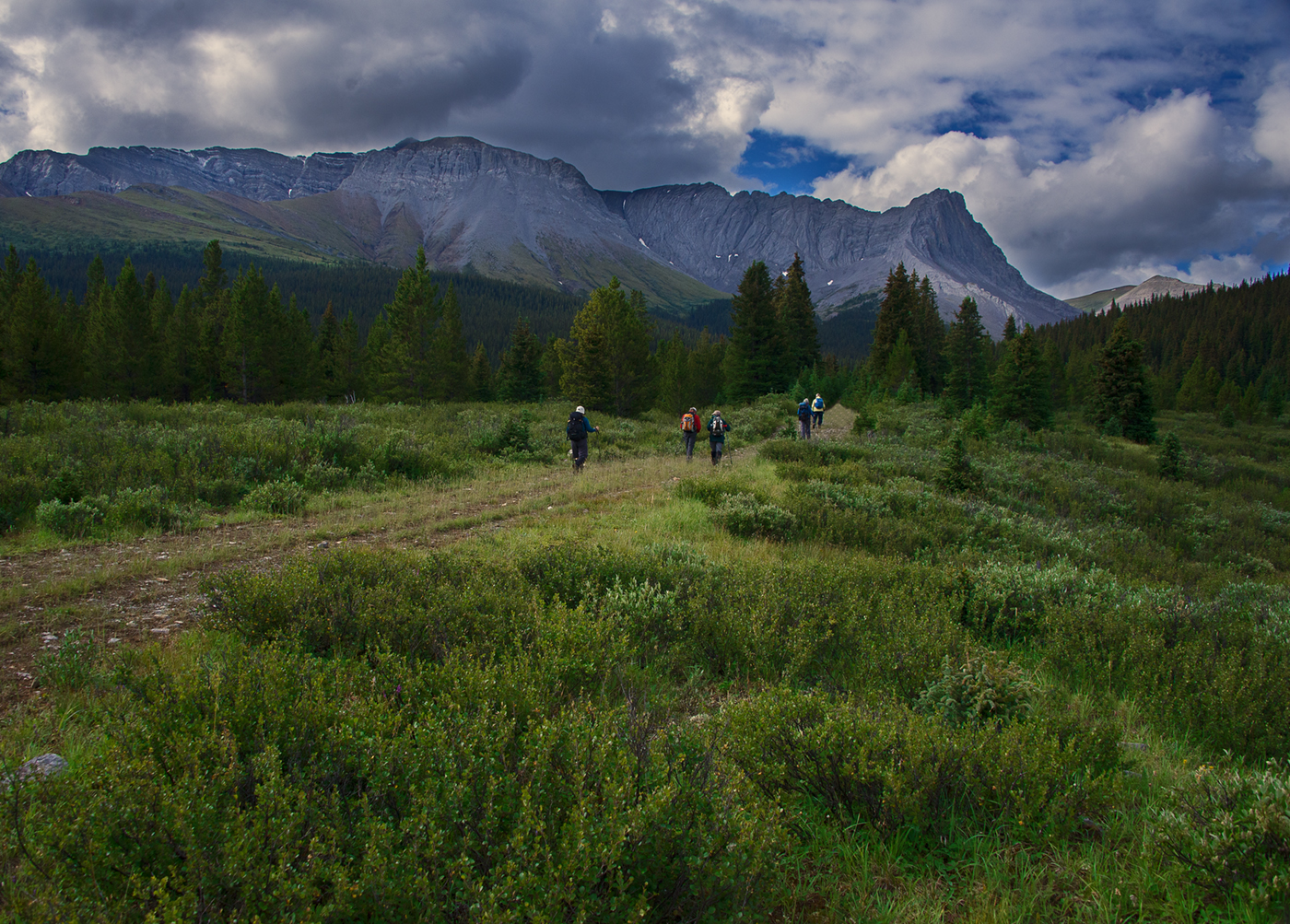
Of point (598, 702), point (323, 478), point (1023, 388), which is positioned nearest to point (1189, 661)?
point (598, 702)

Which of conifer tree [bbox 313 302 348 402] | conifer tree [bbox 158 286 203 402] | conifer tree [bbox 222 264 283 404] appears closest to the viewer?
conifer tree [bbox 222 264 283 404]

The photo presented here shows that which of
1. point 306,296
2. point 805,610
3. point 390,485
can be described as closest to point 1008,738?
point 805,610

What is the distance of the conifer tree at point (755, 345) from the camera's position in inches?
1793

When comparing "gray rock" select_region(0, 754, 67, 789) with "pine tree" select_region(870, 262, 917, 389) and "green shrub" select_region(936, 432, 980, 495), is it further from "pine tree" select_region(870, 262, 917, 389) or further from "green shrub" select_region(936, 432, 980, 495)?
"pine tree" select_region(870, 262, 917, 389)

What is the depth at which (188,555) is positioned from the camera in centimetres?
741

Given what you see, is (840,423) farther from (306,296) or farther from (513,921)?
(306,296)

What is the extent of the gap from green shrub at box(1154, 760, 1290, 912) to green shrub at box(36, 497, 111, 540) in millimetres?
11447

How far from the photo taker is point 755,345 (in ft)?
152

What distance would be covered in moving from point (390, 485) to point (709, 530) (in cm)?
734

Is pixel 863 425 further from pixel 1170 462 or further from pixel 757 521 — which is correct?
pixel 757 521

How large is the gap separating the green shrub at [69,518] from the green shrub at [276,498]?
76.6 inches

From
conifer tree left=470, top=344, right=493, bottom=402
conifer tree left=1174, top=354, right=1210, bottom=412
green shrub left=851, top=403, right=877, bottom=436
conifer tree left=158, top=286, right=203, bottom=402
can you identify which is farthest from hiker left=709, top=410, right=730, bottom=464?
conifer tree left=1174, top=354, right=1210, bottom=412

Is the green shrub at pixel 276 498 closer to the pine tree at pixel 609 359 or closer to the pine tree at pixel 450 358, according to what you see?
the pine tree at pixel 609 359

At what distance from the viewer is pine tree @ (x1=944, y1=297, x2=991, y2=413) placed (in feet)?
159
